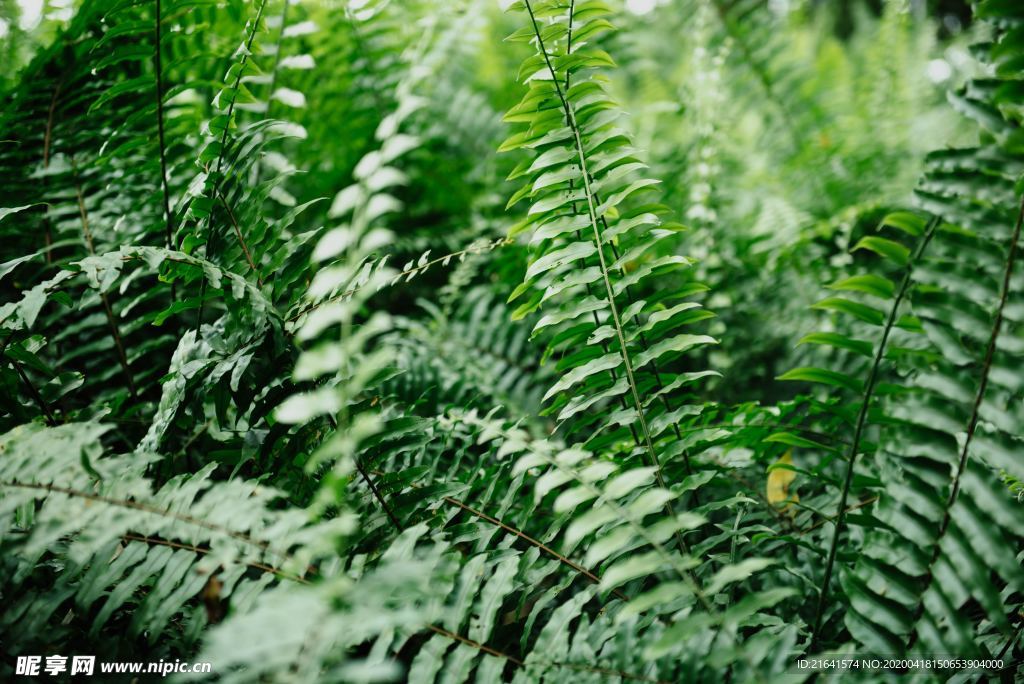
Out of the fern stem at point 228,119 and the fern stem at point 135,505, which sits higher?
the fern stem at point 228,119

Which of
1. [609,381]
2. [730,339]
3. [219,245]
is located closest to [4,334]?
[219,245]

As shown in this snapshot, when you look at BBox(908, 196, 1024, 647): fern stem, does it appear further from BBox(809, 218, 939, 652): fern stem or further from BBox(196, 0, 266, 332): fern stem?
BBox(196, 0, 266, 332): fern stem

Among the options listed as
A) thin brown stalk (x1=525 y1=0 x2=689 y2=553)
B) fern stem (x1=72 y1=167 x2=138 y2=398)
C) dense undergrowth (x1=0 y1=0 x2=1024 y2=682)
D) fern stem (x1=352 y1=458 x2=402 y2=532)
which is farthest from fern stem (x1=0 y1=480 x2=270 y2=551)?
thin brown stalk (x1=525 y1=0 x2=689 y2=553)

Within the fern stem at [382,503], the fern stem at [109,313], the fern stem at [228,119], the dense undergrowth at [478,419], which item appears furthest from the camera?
the fern stem at [109,313]

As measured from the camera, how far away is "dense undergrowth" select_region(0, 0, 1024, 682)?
0.58 meters

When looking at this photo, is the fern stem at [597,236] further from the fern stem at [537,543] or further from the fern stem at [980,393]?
the fern stem at [980,393]

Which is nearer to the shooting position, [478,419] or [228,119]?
[478,419]

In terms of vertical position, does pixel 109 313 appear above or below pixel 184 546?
above

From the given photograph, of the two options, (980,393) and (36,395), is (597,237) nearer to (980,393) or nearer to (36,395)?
(980,393)

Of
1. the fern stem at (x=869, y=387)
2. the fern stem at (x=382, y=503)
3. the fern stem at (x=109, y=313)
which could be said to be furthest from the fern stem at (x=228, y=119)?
the fern stem at (x=869, y=387)

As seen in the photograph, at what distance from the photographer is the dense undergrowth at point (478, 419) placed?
1.92 feet

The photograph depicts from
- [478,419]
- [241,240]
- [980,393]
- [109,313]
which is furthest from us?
[109,313]

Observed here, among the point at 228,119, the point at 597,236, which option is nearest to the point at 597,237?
the point at 597,236

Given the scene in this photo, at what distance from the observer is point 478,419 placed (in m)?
0.77
